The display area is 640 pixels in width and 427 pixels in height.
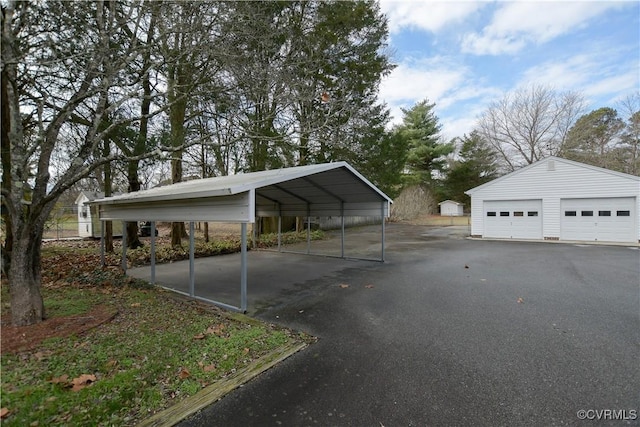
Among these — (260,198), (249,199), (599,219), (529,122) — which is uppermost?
(529,122)

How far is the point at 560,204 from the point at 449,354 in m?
15.0

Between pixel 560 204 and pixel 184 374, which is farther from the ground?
pixel 560 204

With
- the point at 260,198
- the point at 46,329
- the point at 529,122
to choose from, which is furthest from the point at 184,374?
the point at 529,122

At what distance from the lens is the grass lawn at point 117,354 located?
2342 millimetres

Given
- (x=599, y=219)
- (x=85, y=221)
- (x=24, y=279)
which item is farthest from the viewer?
(x=85, y=221)

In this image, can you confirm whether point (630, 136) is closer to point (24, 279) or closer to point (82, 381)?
point (82, 381)

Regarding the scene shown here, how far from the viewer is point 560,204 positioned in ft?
47.0

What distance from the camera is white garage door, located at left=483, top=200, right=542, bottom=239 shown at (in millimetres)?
15023

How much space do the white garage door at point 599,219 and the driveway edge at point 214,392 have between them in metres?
16.3

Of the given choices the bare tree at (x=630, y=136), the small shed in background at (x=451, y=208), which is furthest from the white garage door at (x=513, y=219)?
the small shed in background at (x=451, y=208)

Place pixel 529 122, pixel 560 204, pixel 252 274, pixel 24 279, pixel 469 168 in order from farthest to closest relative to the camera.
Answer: pixel 469 168
pixel 529 122
pixel 560 204
pixel 252 274
pixel 24 279

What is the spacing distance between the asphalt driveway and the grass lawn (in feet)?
1.45

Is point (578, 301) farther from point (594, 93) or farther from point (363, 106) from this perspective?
point (594, 93)

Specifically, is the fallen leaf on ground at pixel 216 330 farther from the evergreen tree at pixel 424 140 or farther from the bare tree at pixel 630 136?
the evergreen tree at pixel 424 140
